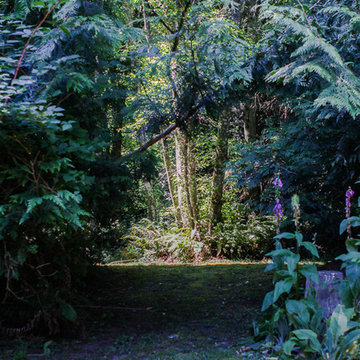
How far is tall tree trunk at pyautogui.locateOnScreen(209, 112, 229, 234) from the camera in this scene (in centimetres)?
862

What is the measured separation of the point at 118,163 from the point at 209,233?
539 cm

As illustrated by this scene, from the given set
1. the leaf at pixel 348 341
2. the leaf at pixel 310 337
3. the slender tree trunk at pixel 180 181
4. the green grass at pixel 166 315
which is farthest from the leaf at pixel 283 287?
the slender tree trunk at pixel 180 181

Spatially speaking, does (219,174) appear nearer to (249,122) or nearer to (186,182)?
(186,182)

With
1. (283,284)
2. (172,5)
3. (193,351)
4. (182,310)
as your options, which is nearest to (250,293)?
(182,310)

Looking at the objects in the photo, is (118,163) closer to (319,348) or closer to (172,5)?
(319,348)

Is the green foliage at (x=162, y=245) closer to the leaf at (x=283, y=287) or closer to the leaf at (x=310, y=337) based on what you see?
the leaf at (x=283, y=287)

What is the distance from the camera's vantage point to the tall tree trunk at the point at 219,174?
8.62 meters

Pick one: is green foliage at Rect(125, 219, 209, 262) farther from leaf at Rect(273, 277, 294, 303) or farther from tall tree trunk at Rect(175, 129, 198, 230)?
leaf at Rect(273, 277, 294, 303)

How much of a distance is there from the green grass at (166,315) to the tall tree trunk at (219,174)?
2.32 meters

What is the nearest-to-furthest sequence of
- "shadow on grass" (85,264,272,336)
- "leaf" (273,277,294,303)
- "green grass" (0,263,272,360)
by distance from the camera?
"leaf" (273,277,294,303) < "green grass" (0,263,272,360) < "shadow on grass" (85,264,272,336)

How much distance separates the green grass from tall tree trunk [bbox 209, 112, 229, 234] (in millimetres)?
2316

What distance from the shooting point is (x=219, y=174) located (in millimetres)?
8859

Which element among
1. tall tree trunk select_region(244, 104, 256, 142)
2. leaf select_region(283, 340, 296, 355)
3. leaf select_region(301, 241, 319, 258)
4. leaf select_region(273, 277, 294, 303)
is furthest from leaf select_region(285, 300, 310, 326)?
tall tree trunk select_region(244, 104, 256, 142)

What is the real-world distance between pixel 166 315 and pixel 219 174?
5.18 m
